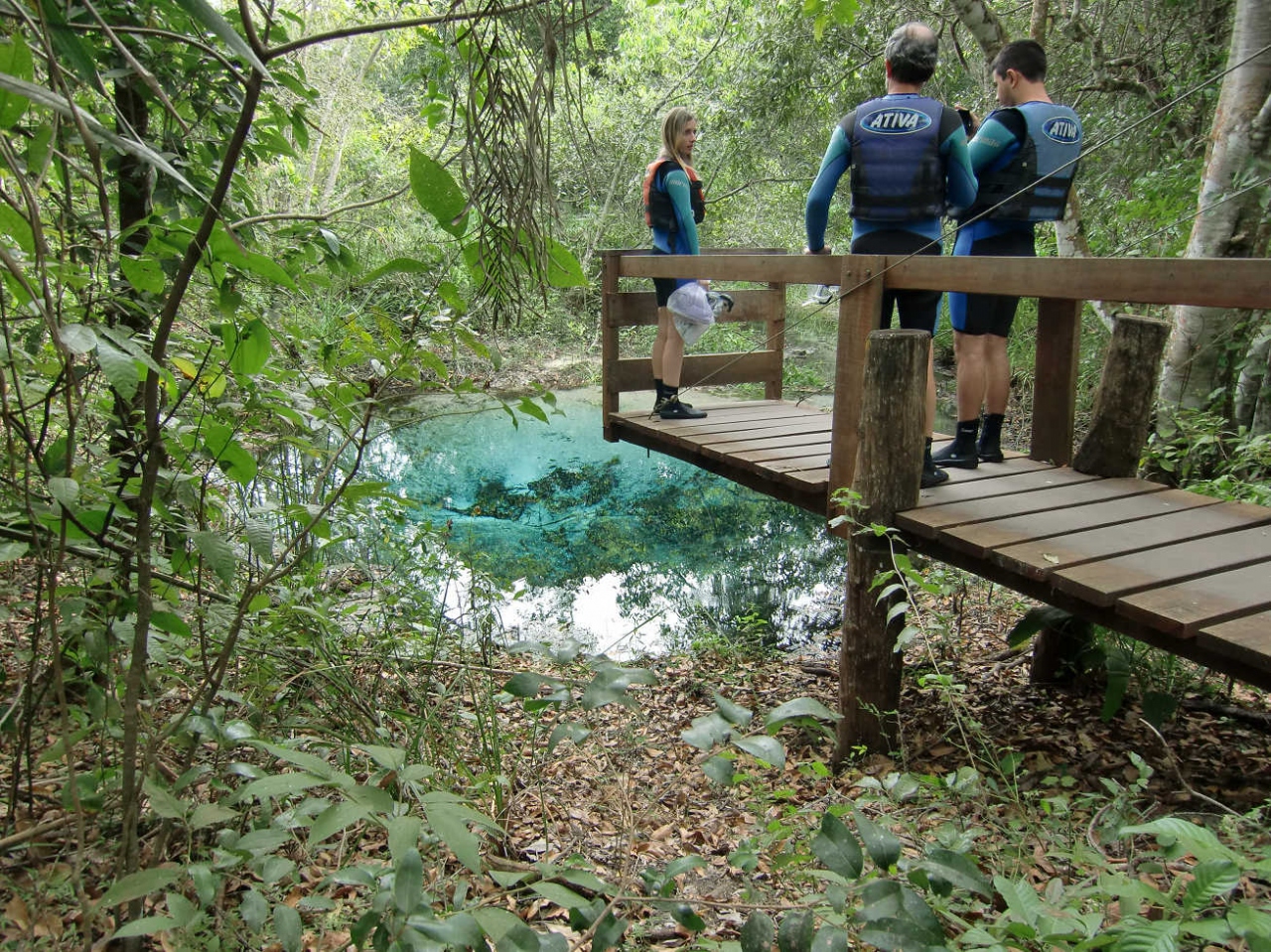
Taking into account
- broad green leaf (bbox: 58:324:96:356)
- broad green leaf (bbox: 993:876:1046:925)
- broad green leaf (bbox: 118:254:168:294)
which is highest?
broad green leaf (bbox: 118:254:168:294)

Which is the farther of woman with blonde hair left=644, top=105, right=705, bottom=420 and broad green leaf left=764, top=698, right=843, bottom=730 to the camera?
woman with blonde hair left=644, top=105, right=705, bottom=420

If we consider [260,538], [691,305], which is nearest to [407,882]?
[260,538]

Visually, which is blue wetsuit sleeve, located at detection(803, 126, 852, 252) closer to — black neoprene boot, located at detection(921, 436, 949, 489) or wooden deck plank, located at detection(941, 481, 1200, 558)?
black neoprene boot, located at detection(921, 436, 949, 489)

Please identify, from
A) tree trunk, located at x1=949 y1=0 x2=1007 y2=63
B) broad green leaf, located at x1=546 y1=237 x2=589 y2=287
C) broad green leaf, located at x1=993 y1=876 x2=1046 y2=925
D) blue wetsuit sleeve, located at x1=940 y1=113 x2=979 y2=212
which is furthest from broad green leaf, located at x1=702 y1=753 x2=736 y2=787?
tree trunk, located at x1=949 y1=0 x2=1007 y2=63

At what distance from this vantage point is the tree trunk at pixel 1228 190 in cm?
391

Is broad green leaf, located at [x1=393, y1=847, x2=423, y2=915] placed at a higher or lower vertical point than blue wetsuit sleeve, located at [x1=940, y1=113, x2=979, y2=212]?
lower

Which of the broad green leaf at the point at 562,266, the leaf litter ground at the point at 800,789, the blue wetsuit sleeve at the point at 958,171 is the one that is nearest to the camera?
the broad green leaf at the point at 562,266

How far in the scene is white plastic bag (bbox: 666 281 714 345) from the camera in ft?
14.2

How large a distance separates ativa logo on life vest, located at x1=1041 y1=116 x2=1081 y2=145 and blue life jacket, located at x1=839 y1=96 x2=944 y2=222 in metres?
0.40

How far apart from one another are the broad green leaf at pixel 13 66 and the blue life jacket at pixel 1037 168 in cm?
293

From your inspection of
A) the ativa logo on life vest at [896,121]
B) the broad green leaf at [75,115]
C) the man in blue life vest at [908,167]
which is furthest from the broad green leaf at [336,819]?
the ativa logo on life vest at [896,121]

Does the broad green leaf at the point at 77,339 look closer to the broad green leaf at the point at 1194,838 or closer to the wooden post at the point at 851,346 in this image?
the broad green leaf at the point at 1194,838

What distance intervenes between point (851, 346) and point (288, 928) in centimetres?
257

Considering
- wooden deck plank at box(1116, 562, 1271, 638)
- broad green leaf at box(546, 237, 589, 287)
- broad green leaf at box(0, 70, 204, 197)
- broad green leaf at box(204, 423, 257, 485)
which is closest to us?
broad green leaf at box(0, 70, 204, 197)
